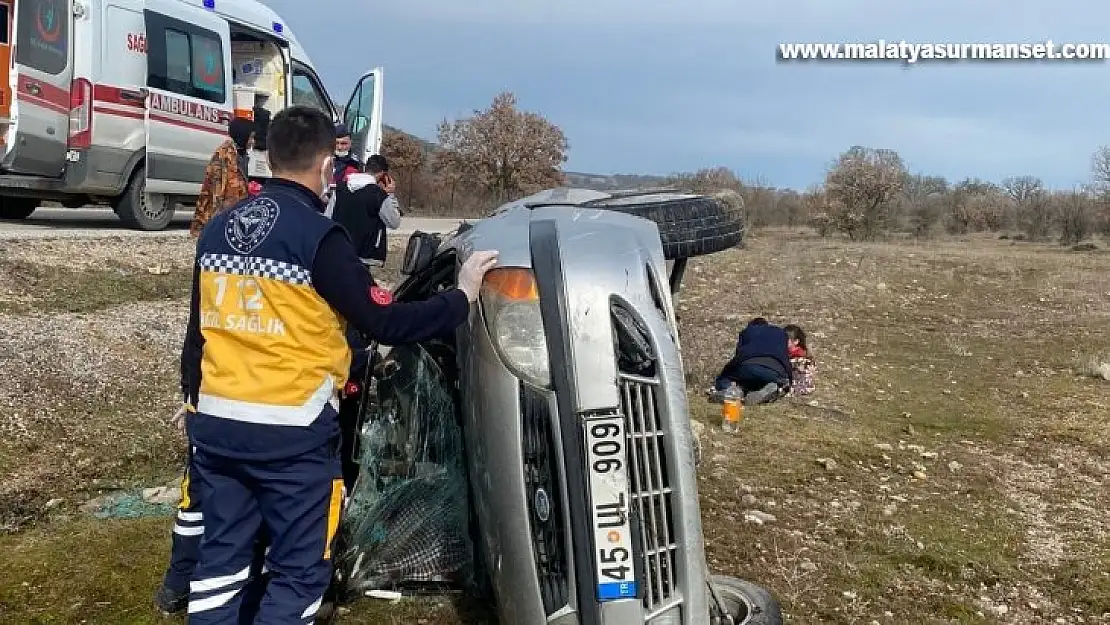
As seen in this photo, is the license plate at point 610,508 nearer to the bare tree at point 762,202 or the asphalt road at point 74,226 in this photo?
the asphalt road at point 74,226

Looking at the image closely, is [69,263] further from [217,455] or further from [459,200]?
[459,200]

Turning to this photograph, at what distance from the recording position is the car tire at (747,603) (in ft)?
8.85

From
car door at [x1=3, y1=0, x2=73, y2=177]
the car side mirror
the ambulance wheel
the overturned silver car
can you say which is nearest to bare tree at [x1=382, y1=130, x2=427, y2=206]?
the ambulance wheel

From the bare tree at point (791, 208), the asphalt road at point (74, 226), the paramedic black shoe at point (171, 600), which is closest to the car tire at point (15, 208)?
the asphalt road at point (74, 226)

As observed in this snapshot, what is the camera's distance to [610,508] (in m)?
2.11

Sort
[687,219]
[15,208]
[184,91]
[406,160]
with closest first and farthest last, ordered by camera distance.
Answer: [687,219] < [184,91] < [15,208] < [406,160]

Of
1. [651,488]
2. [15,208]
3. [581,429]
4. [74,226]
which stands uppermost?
[15,208]

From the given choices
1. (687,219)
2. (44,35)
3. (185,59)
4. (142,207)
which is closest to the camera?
(687,219)

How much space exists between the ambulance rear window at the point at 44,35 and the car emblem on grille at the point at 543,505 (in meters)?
8.06

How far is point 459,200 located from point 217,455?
2620 cm

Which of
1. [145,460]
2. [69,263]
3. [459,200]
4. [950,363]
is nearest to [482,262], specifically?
[145,460]

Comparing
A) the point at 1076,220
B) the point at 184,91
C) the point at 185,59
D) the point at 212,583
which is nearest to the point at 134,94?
the point at 184,91

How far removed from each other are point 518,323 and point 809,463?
9.91 feet

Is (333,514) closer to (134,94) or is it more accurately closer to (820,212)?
(134,94)
